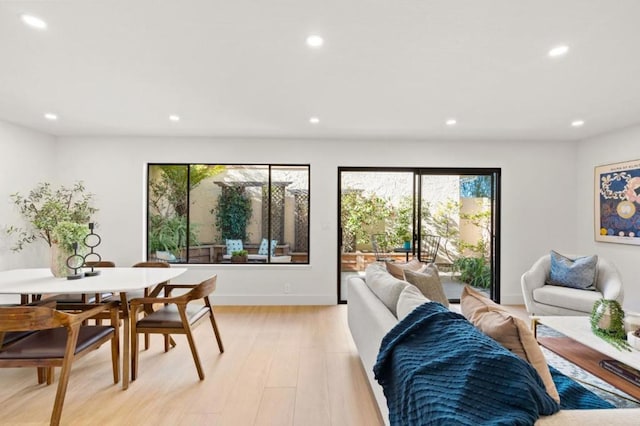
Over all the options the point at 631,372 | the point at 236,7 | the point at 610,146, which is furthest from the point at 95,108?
the point at 610,146

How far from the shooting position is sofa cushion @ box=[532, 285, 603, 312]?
3527 mm

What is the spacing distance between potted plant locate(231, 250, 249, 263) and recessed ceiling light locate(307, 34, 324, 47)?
135 inches

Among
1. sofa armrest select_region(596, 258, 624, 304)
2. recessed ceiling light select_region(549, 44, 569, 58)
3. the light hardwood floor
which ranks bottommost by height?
the light hardwood floor

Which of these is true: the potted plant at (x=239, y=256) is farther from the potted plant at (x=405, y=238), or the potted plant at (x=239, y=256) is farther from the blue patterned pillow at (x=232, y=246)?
the potted plant at (x=405, y=238)

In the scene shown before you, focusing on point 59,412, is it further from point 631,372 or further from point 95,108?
point 631,372

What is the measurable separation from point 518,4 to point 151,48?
2.28 meters

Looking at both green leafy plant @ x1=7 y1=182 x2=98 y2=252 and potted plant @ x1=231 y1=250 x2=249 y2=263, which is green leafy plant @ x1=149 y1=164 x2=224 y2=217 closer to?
green leafy plant @ x1=7 y1=182 x2=98 y2=252

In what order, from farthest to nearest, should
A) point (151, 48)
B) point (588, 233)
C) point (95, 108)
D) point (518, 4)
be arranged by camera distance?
point (588, 233) → point (95, 108) → point (151, 48) → point (518, 4)

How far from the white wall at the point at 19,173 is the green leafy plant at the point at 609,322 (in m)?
6.04

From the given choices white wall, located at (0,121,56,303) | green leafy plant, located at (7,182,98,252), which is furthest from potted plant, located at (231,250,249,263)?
white wall, located at (0,121,56,303)

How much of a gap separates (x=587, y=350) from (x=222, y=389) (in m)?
2.87

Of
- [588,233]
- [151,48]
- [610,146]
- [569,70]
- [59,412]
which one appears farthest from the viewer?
[588,233]

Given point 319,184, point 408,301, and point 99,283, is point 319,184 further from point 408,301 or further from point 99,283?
point 408,301

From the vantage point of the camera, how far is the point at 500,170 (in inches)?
196
